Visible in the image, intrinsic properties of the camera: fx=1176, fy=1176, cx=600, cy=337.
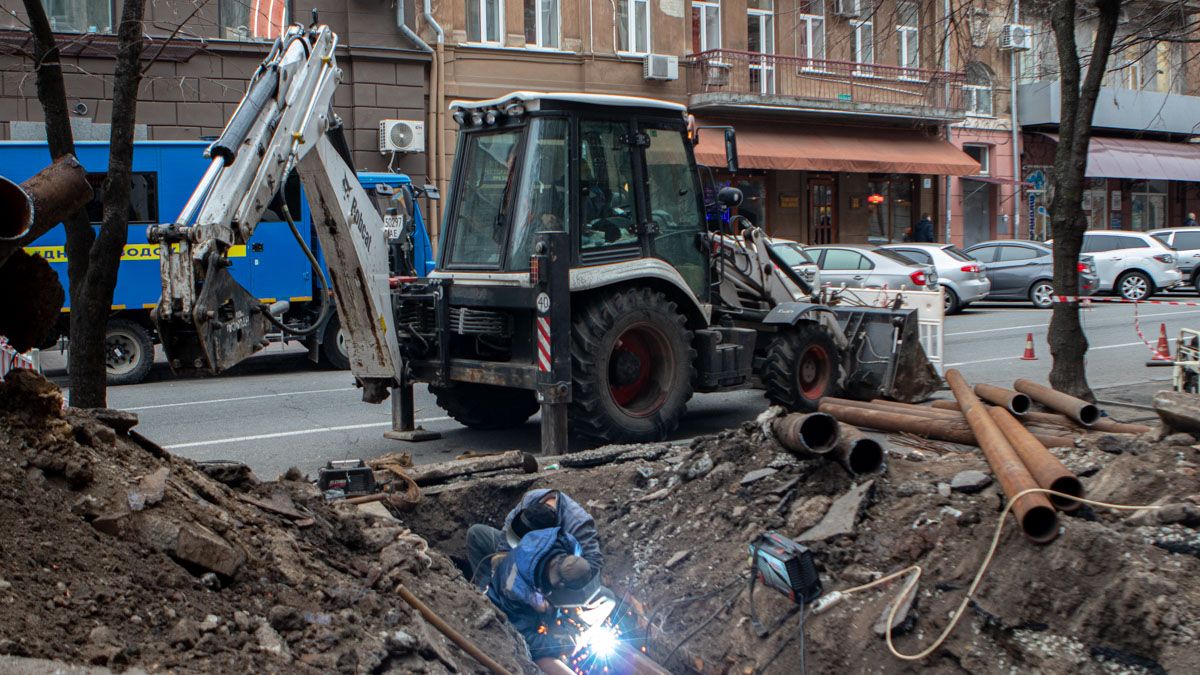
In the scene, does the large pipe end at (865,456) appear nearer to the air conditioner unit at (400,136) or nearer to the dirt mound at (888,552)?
the dirt mound at (888,552)

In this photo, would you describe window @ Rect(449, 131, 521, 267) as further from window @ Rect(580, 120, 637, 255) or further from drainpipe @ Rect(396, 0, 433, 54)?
drainpipe @ Rect(396, 0, 433, 54)

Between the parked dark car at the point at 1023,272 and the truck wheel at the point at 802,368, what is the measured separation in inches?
563

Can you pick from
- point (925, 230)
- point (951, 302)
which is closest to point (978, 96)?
point (925, 230)

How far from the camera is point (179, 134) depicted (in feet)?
69.2

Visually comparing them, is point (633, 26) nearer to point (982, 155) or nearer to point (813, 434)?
point (982, 155)

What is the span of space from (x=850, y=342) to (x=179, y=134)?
47.4 ft

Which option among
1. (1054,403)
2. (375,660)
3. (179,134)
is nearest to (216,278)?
(375,660)

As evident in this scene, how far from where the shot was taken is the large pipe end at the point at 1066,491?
5391mm

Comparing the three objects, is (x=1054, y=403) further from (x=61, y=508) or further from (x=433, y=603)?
(x=61, y=508)

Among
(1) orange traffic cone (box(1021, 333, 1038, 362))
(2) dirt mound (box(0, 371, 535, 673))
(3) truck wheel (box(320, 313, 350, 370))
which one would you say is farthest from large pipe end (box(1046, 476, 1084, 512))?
(3) truck wheel (box(320, 313, 350, 370))

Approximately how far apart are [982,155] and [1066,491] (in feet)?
103

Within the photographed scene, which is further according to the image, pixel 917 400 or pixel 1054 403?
pixel 917 400

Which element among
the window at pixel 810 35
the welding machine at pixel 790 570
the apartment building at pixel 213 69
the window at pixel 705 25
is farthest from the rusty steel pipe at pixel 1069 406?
the window at pixel 810 35

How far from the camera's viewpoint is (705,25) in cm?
2809
